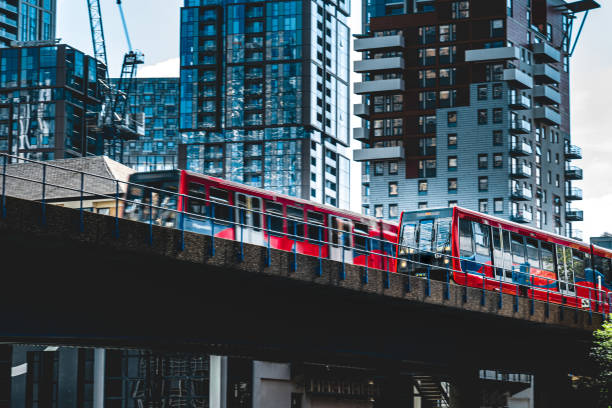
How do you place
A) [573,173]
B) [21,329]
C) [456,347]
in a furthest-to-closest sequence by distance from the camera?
[573,173]
[456,347]
[21,329]

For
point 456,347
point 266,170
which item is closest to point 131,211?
point 456,347

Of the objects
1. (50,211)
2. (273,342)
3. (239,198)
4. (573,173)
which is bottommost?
(273,342)

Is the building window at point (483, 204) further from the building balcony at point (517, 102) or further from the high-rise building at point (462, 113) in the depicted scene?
the building balcony at point (517, 102)

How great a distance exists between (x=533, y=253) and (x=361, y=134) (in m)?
89.3

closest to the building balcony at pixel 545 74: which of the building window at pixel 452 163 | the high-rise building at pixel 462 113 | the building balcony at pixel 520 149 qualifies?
the high-rise building at pixel 462 113

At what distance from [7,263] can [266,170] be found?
153741mm

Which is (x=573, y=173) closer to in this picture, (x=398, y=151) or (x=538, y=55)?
(x=538, y=55)

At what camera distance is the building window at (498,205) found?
123000 mm

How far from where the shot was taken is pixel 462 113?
126 m

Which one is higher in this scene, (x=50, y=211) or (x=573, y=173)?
(x=573, y=173)

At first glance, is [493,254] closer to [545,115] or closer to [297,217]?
[297,217]

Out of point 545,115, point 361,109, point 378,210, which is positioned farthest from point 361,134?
point 545,115

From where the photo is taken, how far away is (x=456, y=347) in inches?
1423

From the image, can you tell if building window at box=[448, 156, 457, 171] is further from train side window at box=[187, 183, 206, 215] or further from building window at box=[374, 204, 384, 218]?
train side window at box=[187, 183, 206, 215]
